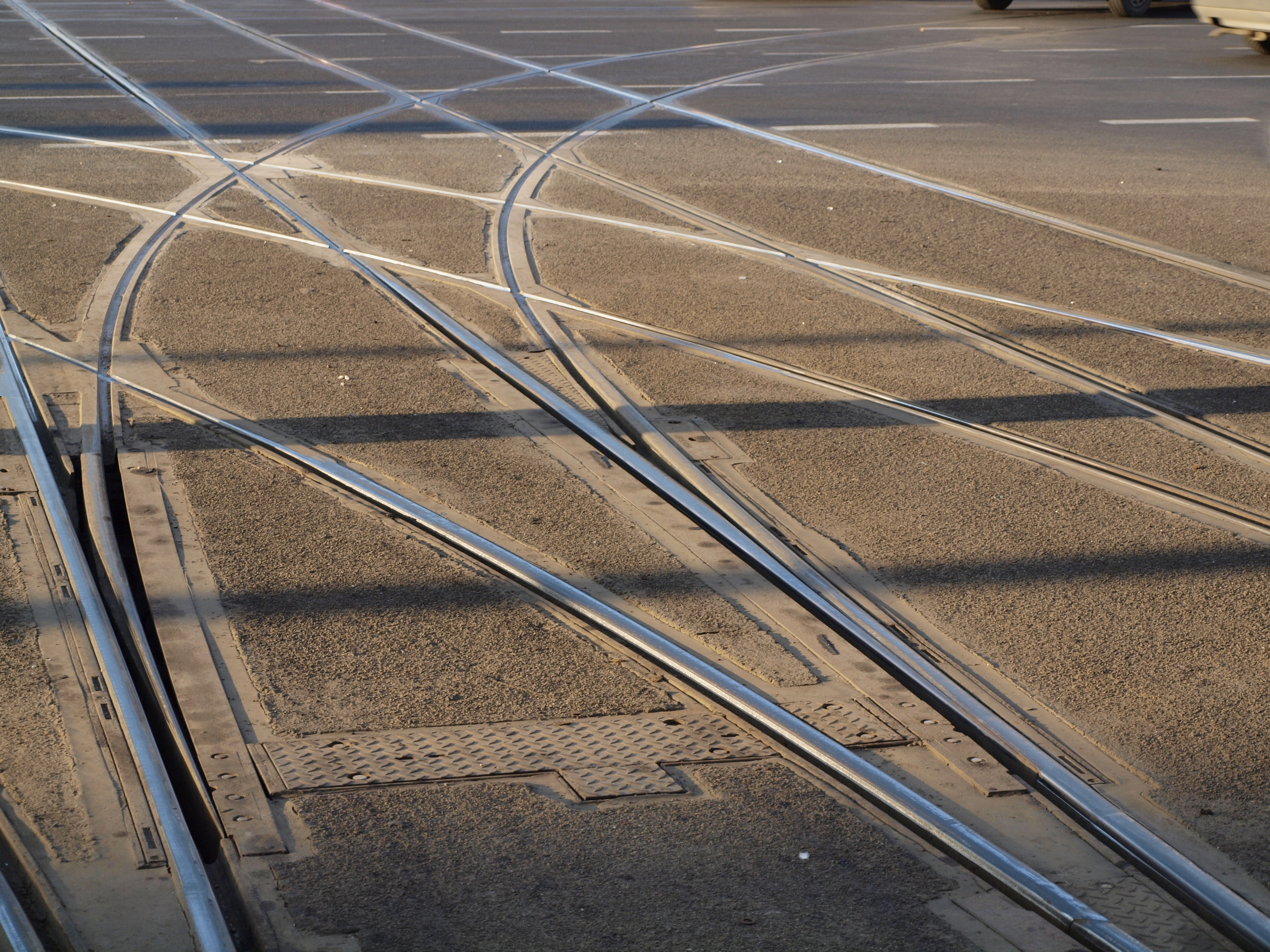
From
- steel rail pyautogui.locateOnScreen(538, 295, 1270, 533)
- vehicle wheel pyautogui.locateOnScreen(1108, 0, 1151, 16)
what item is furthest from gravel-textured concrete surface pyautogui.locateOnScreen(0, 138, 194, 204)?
vehicle wheel pyautogui.locateOnScreen(1108, 0, 1151, 16)

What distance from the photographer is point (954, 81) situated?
16281 millimetres

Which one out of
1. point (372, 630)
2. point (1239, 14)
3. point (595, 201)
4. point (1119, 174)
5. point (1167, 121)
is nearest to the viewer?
point (372, 630)

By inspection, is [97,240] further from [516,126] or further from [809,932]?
[809,932]

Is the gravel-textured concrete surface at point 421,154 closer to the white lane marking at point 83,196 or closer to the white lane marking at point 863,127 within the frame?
the white lane marking at point 83,196

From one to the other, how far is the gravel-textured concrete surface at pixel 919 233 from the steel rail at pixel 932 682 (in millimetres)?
3208

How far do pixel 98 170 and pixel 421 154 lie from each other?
8.44 ft

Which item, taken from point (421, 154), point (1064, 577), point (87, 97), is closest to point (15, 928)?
point (1064, 577)

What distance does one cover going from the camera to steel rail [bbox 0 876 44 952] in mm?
2914

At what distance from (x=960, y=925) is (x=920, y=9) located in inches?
974

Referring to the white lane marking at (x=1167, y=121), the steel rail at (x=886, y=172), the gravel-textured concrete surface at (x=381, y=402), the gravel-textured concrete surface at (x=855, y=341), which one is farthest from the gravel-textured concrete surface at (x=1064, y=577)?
the white lane marking at (x=1167, y=121)

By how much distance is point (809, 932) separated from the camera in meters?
3.07

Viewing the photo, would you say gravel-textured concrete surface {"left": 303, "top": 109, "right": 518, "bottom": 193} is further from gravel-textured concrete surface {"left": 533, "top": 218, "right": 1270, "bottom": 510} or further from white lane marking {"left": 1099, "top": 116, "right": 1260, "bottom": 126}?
white lane marking {"left": 1099, "top": 116, "right": 1260, "bottom": 126}

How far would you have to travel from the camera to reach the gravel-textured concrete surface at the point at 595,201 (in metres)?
9.72

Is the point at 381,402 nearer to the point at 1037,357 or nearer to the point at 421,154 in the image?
the point at 1037,357
